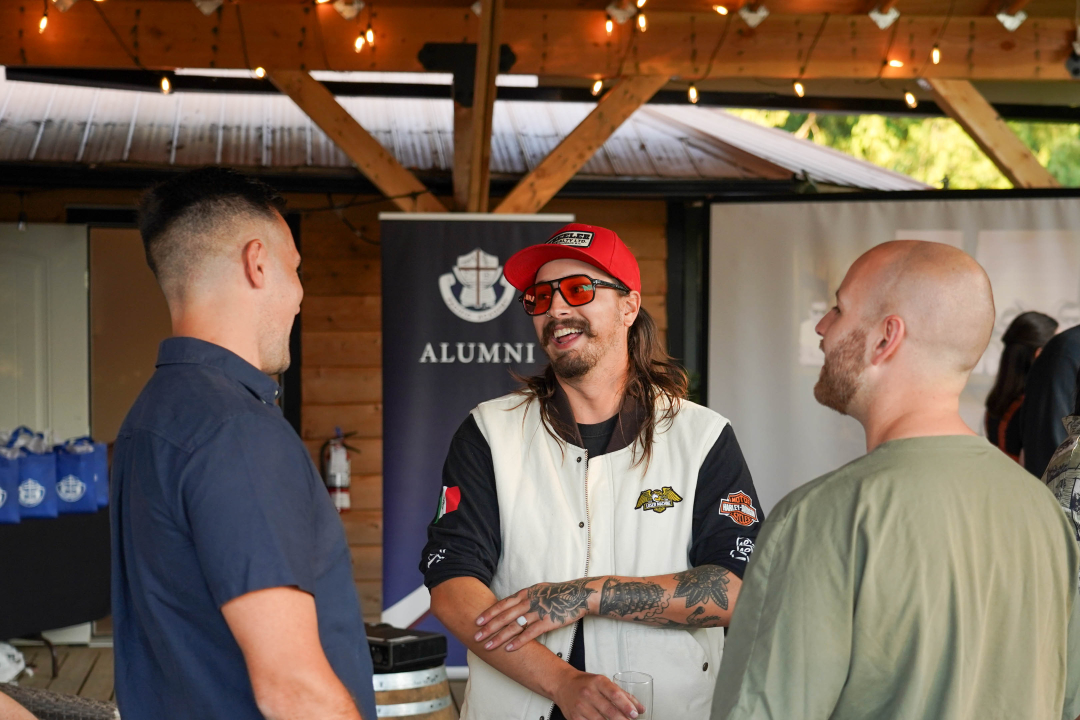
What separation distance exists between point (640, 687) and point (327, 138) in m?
4.82

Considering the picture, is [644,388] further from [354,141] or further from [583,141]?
[354,141]

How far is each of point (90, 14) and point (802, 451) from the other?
3945 mm

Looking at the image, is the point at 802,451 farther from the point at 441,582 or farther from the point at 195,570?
the point at 195,570

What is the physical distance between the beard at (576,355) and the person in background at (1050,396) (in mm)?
2210

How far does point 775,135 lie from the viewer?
755 centimetres

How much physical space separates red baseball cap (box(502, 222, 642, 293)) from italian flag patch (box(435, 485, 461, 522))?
1.80 feet

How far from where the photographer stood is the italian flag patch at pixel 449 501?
6.84ft

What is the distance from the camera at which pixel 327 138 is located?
590 cm

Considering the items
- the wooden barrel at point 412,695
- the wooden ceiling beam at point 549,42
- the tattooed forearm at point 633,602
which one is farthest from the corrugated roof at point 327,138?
the tattooed forearm at point 633,602

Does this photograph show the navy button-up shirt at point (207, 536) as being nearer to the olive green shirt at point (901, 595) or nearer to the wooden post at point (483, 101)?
the olive green shirt at point (901, 595)

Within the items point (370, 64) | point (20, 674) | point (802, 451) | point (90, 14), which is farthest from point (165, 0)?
point (802, 451)

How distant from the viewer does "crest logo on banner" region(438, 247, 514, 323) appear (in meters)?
4.77

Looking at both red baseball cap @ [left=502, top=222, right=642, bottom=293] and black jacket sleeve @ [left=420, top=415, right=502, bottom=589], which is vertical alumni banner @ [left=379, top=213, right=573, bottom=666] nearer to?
red baseball cap @ [left=502, top=222, right=642, bottom=293]

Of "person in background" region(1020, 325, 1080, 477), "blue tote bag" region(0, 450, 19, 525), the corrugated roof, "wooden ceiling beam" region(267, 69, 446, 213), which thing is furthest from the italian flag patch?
the corrugated roof
